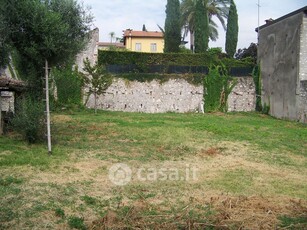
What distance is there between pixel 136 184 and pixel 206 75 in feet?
50.9

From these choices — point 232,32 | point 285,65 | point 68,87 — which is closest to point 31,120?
point 68,87

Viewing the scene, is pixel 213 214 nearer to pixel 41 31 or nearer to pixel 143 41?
pixel 41 31

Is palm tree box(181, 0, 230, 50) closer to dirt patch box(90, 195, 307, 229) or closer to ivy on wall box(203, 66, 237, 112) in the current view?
ivy on wall box(203, 66, 237, 112)

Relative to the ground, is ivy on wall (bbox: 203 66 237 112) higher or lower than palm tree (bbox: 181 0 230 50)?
Answer: lower

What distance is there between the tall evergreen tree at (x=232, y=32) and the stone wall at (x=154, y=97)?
6.49 metres

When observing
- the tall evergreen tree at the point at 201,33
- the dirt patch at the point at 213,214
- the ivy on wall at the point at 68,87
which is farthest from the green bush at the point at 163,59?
the dirt patch at the point at 213,214

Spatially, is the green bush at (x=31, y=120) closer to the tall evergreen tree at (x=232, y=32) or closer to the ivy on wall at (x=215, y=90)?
the ivy on wall at (x=215, y=90)

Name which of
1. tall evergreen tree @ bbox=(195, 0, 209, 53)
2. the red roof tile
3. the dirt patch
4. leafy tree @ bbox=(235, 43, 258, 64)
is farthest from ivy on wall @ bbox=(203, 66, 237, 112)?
the red roof tile

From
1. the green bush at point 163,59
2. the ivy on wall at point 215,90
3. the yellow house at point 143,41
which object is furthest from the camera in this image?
the yellow house at point 143,41

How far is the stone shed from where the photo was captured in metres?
18.2

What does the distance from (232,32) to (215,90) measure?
324 inches

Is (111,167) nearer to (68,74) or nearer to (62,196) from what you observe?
(62,196)

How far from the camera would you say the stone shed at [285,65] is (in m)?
18.2

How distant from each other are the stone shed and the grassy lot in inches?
212
